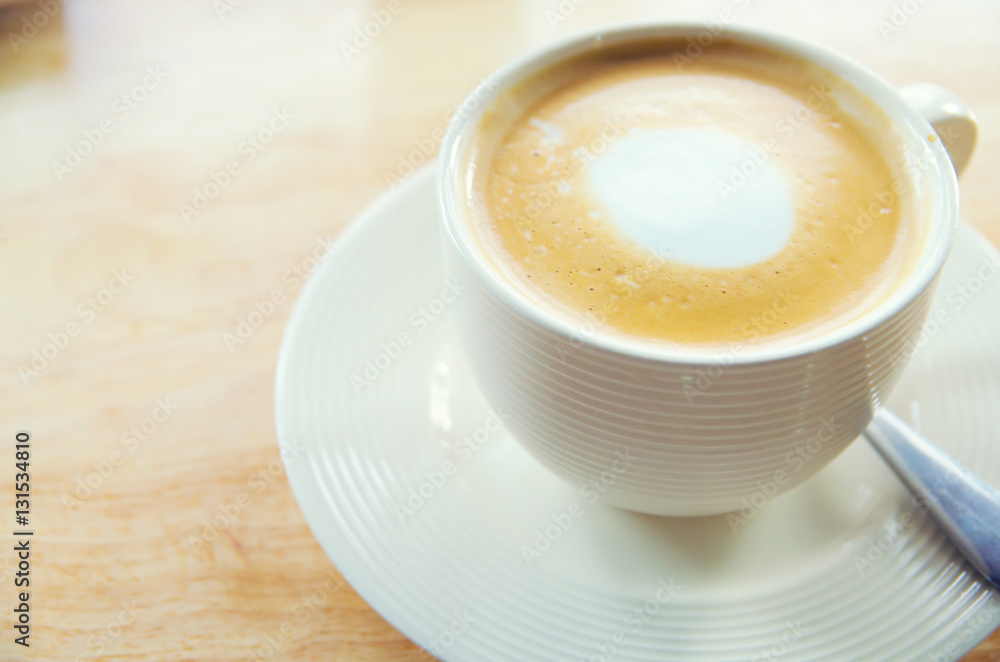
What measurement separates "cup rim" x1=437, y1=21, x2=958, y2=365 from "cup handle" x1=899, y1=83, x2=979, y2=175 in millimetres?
29

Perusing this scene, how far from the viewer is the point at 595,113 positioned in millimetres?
926

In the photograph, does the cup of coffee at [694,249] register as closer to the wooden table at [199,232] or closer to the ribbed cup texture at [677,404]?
the ribbed cup texture at [677,404]

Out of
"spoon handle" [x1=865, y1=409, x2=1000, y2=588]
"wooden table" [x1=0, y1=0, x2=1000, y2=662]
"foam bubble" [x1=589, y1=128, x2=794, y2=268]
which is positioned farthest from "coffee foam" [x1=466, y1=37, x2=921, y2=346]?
"wooden table" [x1=0, y1=0, x2=1000, y2=662]

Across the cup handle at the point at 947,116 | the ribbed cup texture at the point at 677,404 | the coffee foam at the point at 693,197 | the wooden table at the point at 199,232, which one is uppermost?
the cup handle at the point at 947,116

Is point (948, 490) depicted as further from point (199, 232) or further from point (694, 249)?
point (199, 232)

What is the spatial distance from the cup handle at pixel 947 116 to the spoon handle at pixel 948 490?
0.28 metres

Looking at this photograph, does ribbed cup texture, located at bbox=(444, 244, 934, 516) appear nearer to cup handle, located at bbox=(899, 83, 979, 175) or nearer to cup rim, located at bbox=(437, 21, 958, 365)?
cup rim, located at bbox=(437, 21, 958, 365)

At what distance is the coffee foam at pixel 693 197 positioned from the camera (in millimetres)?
744

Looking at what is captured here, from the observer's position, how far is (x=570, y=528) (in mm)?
848

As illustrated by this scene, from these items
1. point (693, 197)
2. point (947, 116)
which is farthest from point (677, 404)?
point (947, 116)

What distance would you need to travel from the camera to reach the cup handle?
0.86 m

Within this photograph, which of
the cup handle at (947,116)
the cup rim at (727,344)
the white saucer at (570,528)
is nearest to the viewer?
the cup rim at (727,344)

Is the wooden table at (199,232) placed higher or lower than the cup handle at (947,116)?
lower

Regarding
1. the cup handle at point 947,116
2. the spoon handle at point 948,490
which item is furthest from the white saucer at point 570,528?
the cup handle at point 947,116
